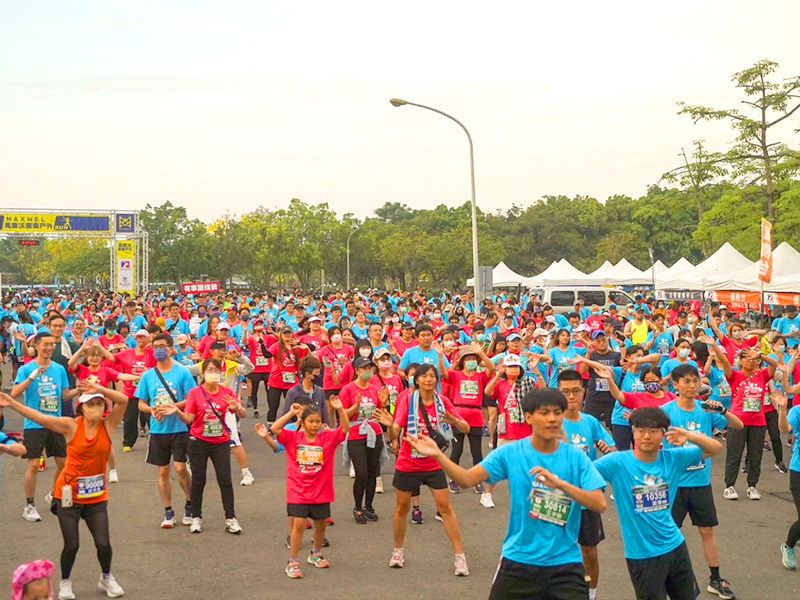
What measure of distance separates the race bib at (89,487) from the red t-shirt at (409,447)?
2.38 m

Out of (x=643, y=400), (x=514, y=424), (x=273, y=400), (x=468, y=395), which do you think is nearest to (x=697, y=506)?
(x=643, y=400)

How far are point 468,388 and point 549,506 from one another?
536 centimetres

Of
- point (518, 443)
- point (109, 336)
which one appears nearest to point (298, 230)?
point (109, 336)

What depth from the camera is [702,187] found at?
37094 mm

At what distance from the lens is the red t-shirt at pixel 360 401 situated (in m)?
8.55

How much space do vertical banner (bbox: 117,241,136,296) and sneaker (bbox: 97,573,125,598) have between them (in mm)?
41112

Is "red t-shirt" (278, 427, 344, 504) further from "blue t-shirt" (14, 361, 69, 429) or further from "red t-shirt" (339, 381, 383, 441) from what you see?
"blue t-shirt" (14, 361, 69, 429)

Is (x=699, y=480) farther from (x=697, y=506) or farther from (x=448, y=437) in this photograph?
(x=448, y=437)

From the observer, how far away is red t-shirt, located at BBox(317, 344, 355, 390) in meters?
11.1

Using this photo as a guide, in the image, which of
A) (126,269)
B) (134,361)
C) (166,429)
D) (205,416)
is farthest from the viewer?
(126,269)

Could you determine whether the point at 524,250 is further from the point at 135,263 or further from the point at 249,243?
the point at 135,263

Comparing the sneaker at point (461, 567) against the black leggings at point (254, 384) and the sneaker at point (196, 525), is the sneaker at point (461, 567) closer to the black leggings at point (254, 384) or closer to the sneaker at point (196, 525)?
the sneaker at point (196, 525)

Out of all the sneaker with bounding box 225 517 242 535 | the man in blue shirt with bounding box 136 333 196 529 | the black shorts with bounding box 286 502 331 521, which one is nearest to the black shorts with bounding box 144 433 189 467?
the man in blue shirt with bounding box 136 333 196 529

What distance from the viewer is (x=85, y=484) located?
644cm
